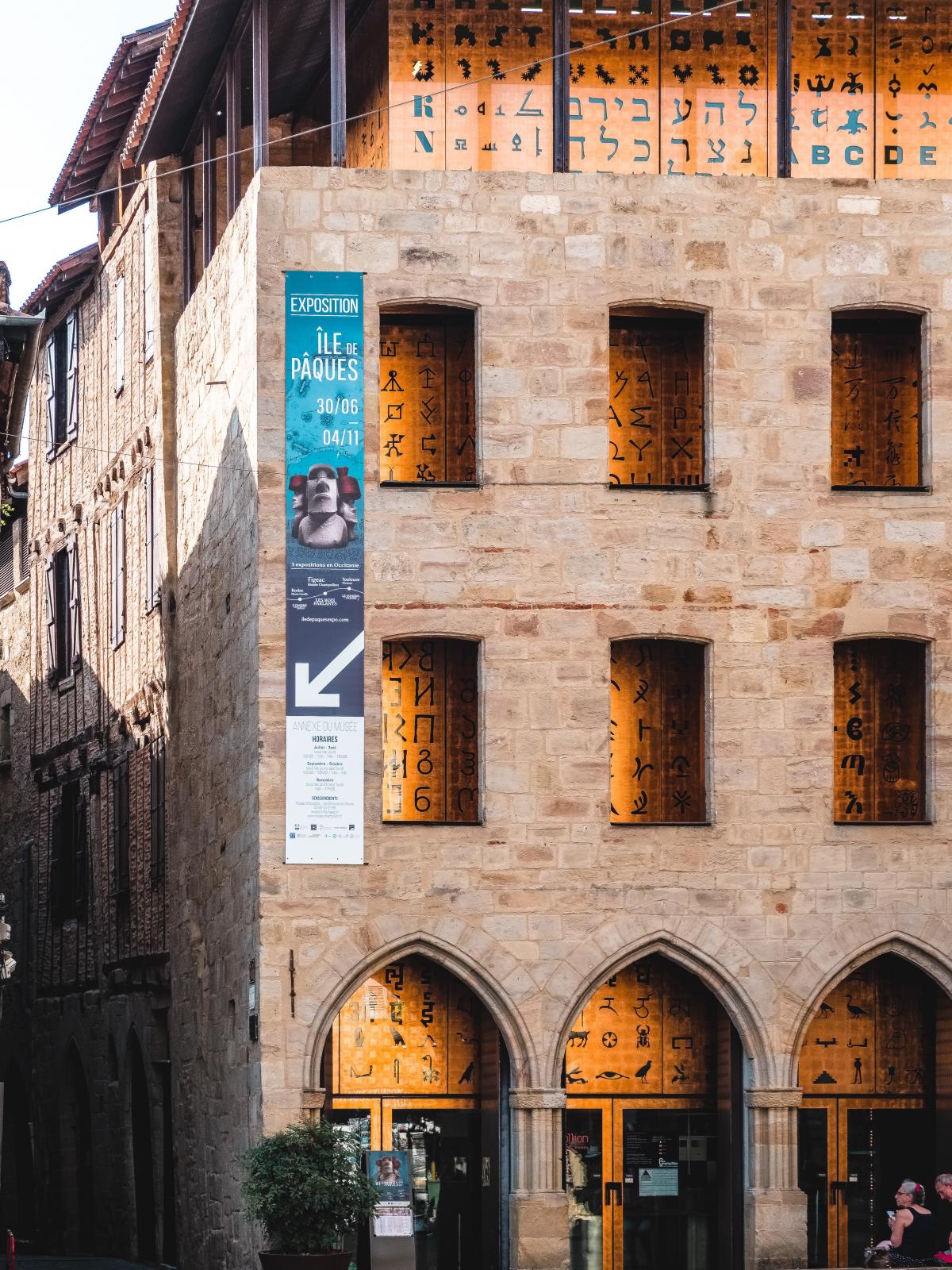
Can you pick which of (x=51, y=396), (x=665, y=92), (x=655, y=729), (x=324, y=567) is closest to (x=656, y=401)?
(x=665, y=92)

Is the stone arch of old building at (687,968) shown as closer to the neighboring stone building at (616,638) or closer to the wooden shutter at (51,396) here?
the neighboring stone building at (616,638)

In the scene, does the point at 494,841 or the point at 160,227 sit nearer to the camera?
the point at 494,841

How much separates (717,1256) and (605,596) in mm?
7536

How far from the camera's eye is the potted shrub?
30.2m

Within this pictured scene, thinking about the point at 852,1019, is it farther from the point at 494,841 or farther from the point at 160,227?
the point at 160,227

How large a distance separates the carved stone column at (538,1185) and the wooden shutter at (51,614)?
755 inches

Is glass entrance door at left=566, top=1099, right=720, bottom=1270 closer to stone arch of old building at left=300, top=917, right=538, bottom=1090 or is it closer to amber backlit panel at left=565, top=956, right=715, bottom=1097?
amber backlit panel at left=565, top=956, right=715, bottom=1097

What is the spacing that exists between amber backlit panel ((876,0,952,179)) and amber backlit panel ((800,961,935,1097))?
9.25 meters

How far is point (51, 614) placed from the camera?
4962 cm

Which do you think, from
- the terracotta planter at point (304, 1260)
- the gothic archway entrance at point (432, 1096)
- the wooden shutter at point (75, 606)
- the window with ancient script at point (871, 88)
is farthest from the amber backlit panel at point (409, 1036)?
the wooden shutter at point (75, 606)

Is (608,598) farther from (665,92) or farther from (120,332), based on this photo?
(120,332)

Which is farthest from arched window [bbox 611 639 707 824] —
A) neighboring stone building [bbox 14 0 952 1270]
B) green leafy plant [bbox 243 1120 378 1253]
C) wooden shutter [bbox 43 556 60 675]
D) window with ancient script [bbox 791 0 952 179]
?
wooden shutter [bbox 43 556 60 675]

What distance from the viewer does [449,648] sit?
3294 cm

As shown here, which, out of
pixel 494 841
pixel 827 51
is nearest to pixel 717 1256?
pixel 494 841
